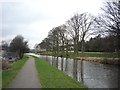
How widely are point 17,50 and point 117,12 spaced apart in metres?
31.5

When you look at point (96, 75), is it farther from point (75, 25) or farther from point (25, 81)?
point (75, 25)

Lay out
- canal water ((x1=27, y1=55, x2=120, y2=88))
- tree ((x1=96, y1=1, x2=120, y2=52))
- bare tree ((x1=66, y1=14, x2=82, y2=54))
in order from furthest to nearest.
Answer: bare tree ((x1=66, y1=14, x2=82, y2=54)), tree ((x1=96, y1=1, x2=120, y2=52)), canal water ((x1=27, y1=55, x2=120, y2=88))

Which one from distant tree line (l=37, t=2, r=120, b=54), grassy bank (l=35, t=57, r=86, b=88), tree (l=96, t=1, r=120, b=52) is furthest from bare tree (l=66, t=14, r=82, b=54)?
grassy bank (l=35, t=57, r=86, b=88)

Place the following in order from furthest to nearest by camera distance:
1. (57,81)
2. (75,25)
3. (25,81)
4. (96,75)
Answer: (75,25), (96,75), (57,81), (25,81)

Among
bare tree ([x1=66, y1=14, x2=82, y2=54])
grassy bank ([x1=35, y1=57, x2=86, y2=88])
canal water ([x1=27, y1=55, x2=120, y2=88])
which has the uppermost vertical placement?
bare tree ([x1=66, y1=14, x2=82, y2=54])

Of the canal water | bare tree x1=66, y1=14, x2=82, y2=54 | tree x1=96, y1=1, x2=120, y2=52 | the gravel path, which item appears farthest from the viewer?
bare tree x1=66, y1=14, x2=82, y2=54

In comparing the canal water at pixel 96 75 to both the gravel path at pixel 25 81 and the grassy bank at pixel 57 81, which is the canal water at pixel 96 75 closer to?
the grassy bank at pixel 57 81

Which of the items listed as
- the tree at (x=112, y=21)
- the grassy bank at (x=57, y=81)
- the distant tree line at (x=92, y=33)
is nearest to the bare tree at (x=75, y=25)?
the distant tree line at (x=92, y=33)

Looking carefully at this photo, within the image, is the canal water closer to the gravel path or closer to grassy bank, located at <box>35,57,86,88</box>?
grassy bank, located at <box>35,57,86,88</box>

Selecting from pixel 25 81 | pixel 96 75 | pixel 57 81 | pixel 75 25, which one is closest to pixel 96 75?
pixel 96 75

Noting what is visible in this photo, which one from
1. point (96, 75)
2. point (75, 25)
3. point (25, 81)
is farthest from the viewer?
point (75, 25)

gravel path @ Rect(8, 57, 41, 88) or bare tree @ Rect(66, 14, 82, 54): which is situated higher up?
bare tree @ Rect(66, 14, 82, 54)

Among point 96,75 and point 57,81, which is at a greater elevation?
point 57,81

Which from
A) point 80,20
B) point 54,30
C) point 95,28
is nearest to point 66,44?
point 54,30
